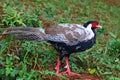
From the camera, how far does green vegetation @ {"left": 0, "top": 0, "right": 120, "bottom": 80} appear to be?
6.24 m

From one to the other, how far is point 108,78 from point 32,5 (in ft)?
13.6

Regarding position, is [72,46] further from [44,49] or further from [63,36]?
[44,49]

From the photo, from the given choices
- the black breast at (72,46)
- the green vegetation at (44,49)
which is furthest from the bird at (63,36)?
the green vegetation at (44,49)

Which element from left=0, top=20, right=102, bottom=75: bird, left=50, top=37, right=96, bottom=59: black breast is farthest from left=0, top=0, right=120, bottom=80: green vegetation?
left=50, top=37, right=96, bottom=59: black breast

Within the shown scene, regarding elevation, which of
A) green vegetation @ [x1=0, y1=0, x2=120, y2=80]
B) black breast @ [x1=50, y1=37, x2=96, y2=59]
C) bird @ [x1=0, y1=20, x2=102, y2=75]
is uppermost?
bird @ [x1=0, y1=20, x2=102, y2=75]

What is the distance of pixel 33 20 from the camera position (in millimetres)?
8352

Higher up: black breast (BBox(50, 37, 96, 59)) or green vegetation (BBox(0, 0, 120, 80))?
black breast (BBox(50, 37, 96, 59))

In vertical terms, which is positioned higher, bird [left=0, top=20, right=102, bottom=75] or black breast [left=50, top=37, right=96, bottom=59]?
bird [left=0, top=20, right=102, bottom=75]

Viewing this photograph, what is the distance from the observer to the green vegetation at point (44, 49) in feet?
20.5

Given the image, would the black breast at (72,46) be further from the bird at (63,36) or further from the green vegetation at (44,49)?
the green vegetation at (44,49)

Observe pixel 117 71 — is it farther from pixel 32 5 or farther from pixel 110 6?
pixel 110 6

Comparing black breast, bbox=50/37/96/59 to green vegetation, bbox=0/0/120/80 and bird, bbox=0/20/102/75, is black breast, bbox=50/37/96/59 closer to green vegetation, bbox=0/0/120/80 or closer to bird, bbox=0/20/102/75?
bird, bbox=0/20/102/75

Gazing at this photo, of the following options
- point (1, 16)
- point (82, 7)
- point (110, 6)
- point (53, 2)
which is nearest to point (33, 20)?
point (1, 16)

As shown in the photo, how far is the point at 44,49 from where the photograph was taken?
7219mm
